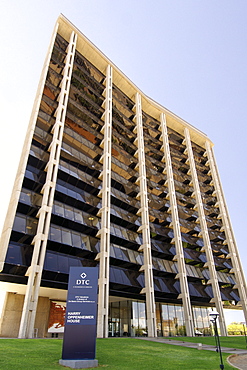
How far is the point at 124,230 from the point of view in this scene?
42031mm

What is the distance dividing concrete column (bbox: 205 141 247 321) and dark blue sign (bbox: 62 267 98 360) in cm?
4623

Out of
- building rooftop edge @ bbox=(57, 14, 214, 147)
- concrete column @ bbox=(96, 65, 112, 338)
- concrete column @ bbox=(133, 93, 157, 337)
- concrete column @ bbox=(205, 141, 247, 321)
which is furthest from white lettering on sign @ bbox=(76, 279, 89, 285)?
concrete column @ bbox=(205, 141, 247, 321)

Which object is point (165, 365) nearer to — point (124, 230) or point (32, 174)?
point (32, 174)

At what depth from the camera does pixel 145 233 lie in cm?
4147

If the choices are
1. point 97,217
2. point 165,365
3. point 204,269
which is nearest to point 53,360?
point 165,365

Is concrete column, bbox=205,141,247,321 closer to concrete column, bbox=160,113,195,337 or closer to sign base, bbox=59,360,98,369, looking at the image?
concrete column, bbox=160,113,195,337

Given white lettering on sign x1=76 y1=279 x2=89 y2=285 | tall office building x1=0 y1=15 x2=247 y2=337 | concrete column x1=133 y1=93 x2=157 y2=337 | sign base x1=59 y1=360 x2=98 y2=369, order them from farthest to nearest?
concrete column x1=133 y1=93 x2=157 y2=337, tall office building x1=0 y1=15 x2=247 y2=337, white lettering on sign x1=76 y1=279 x2=89 y2=285, sign base x1=59 y1=360 x2=98 y2=369

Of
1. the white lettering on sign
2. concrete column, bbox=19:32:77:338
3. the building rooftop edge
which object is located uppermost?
the building rooftop edge

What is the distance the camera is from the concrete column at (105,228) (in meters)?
30.8

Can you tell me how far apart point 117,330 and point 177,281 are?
11855 mm

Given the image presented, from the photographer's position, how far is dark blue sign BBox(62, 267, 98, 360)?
1202 centimetres

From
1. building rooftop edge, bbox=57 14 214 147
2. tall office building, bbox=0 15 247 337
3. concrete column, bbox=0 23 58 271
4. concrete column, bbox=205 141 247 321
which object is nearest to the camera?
concrete column, bbox=0 23 58 271

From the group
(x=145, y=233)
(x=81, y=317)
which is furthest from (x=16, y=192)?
(x=81, y=317)

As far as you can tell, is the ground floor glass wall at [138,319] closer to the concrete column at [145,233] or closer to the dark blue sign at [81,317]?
the concrete column at [145,233]
